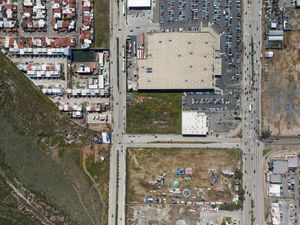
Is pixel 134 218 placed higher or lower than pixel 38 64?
lower

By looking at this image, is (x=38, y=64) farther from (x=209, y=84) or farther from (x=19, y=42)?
(x=209, y=84)

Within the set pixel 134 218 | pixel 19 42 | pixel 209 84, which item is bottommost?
pixel 134 218

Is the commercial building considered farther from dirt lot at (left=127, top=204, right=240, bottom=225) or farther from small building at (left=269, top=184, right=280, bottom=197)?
small building at (left=269, top=184, right=280, bottom=197)

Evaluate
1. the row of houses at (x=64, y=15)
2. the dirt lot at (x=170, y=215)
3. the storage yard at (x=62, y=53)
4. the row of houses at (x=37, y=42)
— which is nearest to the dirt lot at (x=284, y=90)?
the dirt lot at (x=170, y=215)

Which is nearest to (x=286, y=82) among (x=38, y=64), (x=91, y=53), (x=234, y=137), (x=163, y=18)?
(x=234, y=137)

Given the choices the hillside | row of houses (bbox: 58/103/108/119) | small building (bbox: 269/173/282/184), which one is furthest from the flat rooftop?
small building (bbox: 269/173/282/184)

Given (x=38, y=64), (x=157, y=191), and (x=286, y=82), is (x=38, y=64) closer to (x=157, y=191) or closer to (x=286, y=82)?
(x=157, y=191)

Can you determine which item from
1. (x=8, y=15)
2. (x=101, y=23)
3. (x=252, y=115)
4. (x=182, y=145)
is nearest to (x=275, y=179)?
(x=252, y=115)
